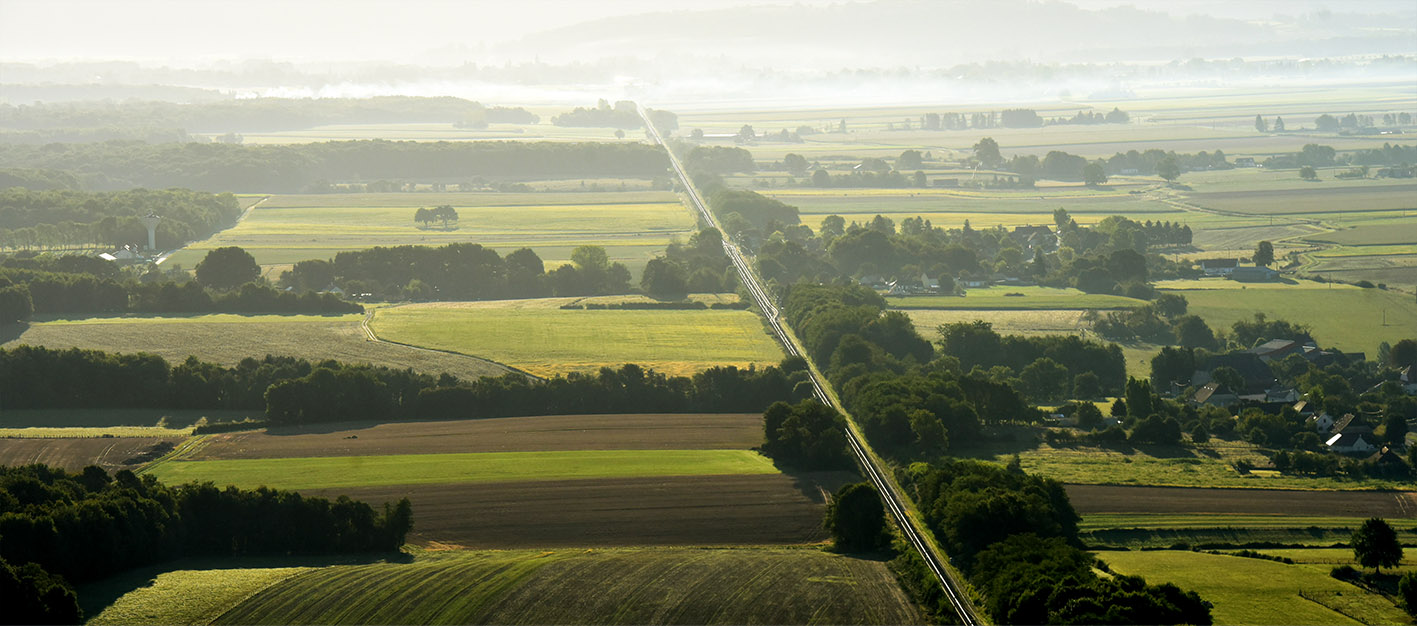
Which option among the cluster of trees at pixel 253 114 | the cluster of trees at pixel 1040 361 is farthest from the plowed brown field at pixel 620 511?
the cluster of trees at pixel 253 114

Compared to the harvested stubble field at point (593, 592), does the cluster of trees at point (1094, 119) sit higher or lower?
higher

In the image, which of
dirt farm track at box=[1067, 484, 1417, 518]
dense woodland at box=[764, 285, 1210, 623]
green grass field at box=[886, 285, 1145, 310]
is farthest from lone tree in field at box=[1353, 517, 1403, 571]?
green grass field at box=[886, 285, 1145, 310]

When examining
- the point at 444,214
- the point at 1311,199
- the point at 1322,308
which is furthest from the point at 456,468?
the point at 1311,199

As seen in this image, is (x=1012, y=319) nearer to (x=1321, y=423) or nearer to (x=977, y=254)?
(x=977, y=254)

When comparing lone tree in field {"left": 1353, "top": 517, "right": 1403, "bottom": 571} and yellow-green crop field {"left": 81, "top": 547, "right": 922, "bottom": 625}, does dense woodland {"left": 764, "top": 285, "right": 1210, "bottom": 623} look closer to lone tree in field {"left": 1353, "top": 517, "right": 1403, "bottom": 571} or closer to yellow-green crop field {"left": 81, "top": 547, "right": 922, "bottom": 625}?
yellow-green crop field {"left": 81, "top": 547, "right": 922, "bottom": 625}

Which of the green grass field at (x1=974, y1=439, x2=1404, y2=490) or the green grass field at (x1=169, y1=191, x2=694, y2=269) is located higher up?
the green grass field at (x1=169, y1=191, x2=694, y2=269)

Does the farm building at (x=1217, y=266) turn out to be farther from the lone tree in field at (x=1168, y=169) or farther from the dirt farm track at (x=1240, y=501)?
the lone tree in field at (x=1168, y=169)

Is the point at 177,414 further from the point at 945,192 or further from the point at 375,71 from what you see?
the point at 375,71
